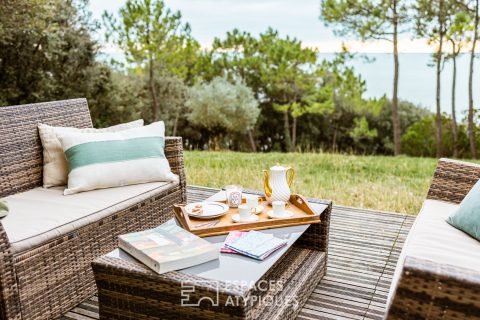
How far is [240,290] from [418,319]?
1.81 ft

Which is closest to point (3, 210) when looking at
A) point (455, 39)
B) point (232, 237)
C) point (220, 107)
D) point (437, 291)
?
point (232, 237)

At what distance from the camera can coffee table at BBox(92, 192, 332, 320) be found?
1.42 metres

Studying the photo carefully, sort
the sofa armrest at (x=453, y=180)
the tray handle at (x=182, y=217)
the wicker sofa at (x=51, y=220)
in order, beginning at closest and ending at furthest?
the wicker sofa at (x=51, y=220) → the tray handle at (x=182, y=217) → the sofa armrest at (x=453, y=180)

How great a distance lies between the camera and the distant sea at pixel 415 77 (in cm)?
1051

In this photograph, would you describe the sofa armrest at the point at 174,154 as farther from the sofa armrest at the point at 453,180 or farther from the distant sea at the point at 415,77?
the distant sea at the point at 415,77

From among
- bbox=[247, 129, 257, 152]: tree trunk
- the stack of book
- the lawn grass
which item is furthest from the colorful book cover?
bbox=[247, 129, 257, 152]: tree trunk

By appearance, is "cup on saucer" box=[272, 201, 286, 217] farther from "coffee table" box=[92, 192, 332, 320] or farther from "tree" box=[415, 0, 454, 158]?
"tree" box=[415, 0, 454, 158]

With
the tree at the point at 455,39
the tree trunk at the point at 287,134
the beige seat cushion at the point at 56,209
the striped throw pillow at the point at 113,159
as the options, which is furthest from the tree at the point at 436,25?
the beige seat cushion at the point at 56,209

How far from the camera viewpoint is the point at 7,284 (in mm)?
1692

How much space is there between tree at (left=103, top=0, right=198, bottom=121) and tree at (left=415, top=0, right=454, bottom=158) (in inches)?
215

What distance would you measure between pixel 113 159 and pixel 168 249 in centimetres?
104

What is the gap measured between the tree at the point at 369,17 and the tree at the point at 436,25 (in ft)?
1.24

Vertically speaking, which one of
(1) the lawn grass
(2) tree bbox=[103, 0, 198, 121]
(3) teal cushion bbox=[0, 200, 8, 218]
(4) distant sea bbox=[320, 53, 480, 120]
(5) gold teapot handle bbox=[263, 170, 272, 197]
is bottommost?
(1) the lawn grass

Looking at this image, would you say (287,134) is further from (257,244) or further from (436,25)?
(257,244)
